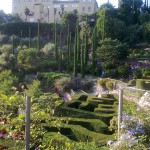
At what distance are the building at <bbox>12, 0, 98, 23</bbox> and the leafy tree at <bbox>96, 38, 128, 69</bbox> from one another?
33358mm

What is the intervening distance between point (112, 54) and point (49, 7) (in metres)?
39.9

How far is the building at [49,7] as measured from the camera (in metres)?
62.2

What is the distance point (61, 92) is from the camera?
22.6 metres

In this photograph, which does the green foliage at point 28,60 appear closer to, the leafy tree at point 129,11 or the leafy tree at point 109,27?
the leafy tree at point 109,27

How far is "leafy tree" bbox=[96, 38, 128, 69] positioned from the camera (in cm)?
2745

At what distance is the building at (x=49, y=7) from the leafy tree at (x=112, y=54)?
33.4 meters

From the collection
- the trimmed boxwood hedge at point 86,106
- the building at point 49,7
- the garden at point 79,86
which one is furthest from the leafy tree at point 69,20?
the trimmed boxwood hedge at point 86,106

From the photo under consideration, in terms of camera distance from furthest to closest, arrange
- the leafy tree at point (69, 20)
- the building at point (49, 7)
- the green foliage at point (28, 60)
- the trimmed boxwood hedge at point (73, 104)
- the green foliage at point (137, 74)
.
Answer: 1. the building at point (49, 7)
2. the leafy tree at point (69, 20)
3. the green foliage at point (28, 60)
4. the green foliage at point (137, 74)
5. the trimmed boxwood hedge at point (73, 104)

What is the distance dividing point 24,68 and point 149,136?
24166mm

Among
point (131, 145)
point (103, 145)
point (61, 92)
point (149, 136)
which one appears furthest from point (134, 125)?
point (61, 92)

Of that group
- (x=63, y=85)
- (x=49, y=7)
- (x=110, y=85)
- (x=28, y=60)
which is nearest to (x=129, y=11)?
(x=28, y=60)

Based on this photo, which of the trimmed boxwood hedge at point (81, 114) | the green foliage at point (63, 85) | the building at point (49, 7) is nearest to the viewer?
the trimmed boxwood hedge at point (81, 114)

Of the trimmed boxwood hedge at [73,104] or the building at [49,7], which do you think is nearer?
the trimmed boxwood hedge at [73,104]

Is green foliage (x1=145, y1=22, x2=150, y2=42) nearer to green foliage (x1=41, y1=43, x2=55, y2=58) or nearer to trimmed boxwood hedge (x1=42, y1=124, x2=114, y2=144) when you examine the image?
green foliage (x1=41, y1=43, x2=55, y2=58)
